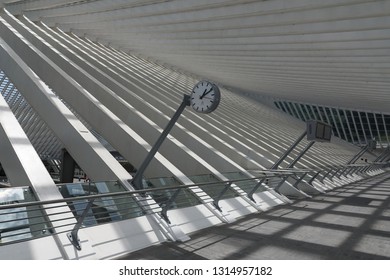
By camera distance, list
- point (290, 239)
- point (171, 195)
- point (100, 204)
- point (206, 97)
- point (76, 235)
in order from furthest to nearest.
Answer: point (171, 195) → point (206, 97) → point (290, 239) → point (100, 204) → point (76, 235)

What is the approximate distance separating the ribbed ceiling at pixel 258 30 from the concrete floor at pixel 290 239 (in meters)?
5.30

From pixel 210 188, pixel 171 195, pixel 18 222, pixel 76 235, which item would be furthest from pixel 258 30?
pixel 18 222

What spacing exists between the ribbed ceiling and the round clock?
4.73 m

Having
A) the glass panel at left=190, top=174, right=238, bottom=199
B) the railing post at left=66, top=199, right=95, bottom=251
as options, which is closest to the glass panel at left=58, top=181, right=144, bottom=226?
the railing post at left=66, top=199, right=95, bottom=251

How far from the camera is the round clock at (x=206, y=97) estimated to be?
644 centimetres

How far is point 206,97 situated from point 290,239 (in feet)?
9.32

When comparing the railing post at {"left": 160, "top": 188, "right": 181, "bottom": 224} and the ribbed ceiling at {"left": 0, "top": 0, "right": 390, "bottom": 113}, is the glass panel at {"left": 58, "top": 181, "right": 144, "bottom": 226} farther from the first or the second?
the ribbed ceiling at {"left": 0, "top": 0, "right": 390, "bottom": 113}

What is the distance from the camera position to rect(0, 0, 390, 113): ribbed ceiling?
10336 mm

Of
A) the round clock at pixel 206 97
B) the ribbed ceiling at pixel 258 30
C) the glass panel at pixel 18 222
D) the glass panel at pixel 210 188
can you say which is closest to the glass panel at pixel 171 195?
the glass panel at pixel 210 188

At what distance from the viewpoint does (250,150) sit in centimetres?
1441

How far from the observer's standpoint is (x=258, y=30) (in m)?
12.2

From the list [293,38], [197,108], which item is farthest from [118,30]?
[197,108]

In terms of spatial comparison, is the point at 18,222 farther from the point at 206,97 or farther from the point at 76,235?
the point at 206,97

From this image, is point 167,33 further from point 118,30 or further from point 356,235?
point 356,235
